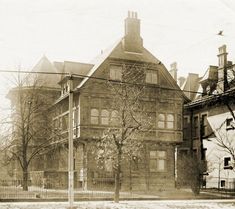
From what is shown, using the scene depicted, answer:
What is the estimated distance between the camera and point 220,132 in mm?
38312

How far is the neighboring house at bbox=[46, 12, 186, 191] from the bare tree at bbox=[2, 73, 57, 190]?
1416 mm

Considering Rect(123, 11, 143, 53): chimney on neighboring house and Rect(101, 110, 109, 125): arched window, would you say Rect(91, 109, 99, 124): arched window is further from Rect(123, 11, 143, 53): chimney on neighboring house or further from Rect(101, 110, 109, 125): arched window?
Rect(123, 11, 143, 53): chimney on neighboring house

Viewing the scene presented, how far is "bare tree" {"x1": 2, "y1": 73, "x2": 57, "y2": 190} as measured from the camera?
34.6 meters

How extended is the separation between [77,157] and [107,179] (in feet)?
14.9

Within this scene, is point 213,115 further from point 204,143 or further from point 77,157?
point 77,157

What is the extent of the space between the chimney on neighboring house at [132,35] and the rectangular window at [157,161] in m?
9.14

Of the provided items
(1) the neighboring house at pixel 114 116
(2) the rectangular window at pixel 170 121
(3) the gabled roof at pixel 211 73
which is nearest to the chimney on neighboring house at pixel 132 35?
(1) the neighboring house at pixel 114 116

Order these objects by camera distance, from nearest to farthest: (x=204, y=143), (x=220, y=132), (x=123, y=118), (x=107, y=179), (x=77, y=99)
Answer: (x=123, y=118) < (x=107, y=179) < (x=77, y=99) < (x=220, y=132) < (x=204, y=143)

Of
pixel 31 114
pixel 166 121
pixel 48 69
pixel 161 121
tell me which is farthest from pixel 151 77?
pixel 48 69

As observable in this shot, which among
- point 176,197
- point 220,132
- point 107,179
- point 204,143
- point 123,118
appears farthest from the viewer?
point 204,143

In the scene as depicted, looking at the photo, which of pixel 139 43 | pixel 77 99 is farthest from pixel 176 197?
pixel 139 43

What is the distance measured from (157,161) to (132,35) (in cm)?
1135

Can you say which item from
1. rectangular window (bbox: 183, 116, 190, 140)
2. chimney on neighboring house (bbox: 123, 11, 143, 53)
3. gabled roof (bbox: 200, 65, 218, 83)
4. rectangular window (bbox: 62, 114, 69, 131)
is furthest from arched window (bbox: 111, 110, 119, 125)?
rectangular window (bbox: 183, 116, 190, 140)

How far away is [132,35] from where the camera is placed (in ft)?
127
